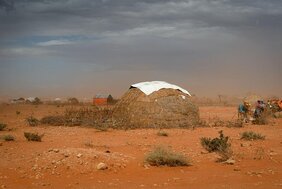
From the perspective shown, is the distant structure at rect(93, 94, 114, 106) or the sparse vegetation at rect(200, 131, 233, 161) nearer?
the sparse vegetation at rect(200, 131, 233, 161)

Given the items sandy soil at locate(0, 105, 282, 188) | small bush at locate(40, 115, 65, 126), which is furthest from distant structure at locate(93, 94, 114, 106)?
sandy soil at locate(0, 105, 282, 188)

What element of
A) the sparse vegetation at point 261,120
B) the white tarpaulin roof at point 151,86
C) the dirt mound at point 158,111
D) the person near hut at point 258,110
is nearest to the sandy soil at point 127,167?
the dirt mound at point 158,111

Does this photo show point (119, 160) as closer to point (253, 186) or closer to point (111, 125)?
point (253, 186)

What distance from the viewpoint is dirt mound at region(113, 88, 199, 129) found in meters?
19.2

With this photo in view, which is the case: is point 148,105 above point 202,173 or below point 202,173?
above

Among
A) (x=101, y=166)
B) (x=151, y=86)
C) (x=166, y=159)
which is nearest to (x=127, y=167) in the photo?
(x=101, y=166)

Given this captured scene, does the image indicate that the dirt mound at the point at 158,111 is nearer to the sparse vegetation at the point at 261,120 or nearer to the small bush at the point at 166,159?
the sparse vegetation at the point at 261,120

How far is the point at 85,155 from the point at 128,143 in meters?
3.72

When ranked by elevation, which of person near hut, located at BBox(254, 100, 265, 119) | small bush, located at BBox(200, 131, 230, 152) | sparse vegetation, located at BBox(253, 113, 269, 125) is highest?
person near hut, located at BBox(254, 100, 265, 119)

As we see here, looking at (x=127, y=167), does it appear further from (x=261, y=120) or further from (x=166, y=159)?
(x=261, y=120)

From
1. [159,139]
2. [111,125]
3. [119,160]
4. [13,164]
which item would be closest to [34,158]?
[13,164]

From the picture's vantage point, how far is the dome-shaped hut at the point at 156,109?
63.0 feet

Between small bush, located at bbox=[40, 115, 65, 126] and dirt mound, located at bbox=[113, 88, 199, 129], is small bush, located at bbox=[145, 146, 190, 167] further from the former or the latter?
small bush, located at bbox=[40, 115, 65, 126]

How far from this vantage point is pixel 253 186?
7.60m
